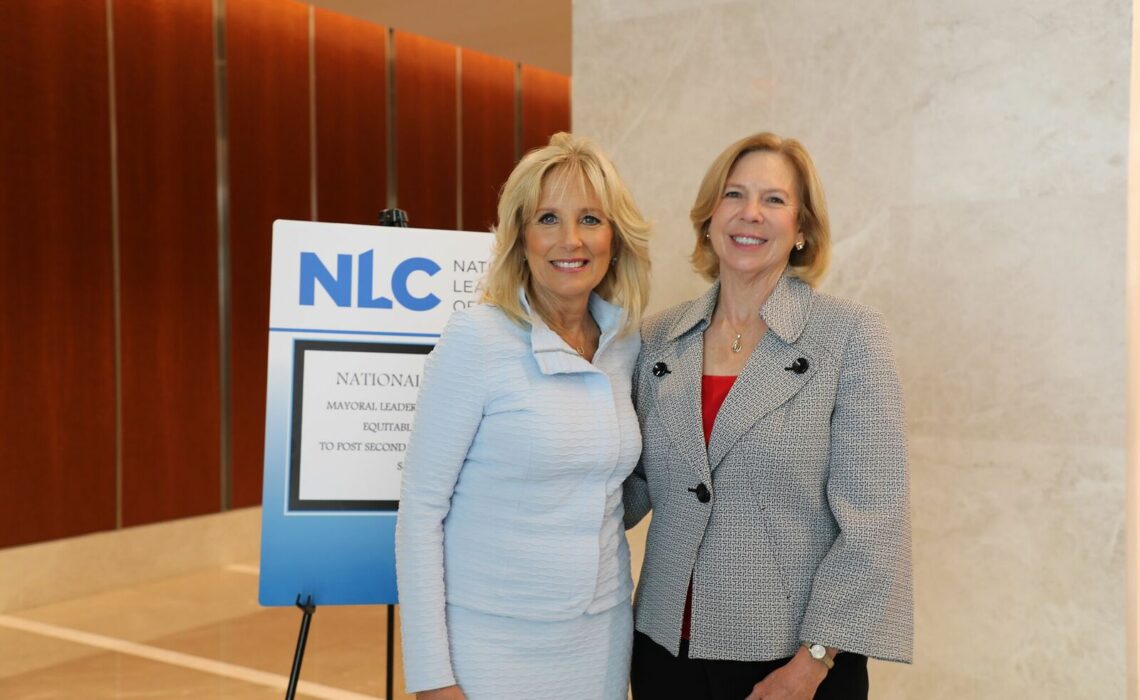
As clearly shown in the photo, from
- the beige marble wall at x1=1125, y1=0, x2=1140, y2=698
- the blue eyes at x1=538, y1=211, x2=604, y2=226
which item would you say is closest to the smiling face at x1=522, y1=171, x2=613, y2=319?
the blue eyes at x1=538, y1=211, x2=604, y2=226

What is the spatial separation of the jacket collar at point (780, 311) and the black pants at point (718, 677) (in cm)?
63

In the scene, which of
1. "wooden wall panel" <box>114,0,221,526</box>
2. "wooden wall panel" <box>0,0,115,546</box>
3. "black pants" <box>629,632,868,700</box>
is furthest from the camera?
"wooden wall panel" <box>114,0,221,526</box>

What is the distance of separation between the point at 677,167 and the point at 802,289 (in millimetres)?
1462

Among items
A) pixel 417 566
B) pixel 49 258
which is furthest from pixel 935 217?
pixel 49 258

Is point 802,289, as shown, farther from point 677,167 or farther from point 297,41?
point 297,41

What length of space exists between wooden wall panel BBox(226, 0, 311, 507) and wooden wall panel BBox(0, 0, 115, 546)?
86 cm

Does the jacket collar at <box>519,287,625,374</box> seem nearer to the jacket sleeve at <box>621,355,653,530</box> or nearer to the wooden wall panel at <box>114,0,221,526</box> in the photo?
the jacket sleeve at <box>621,355,653,530</box>

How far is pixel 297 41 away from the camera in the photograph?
278 inches

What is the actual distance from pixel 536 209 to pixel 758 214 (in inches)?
17.1

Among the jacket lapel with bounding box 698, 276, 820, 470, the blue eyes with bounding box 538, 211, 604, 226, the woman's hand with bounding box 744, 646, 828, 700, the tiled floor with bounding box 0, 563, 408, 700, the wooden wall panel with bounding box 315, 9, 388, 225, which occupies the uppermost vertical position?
the wooden wall panel with bounding box 315, 9, 388, 225

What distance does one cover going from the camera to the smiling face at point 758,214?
6.61ft

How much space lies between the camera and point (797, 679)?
186cm

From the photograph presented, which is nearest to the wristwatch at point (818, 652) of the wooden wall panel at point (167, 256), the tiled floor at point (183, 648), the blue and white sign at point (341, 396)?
the blue and white sign at point (341, 396)

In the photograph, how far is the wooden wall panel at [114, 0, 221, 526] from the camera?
617cm
